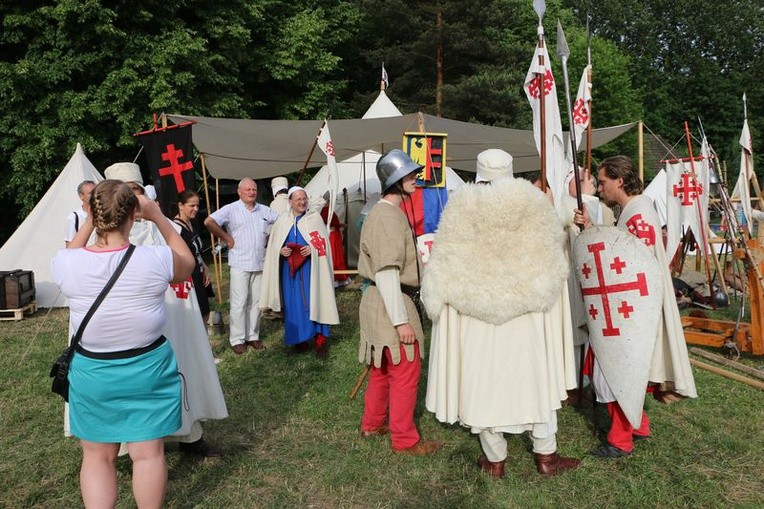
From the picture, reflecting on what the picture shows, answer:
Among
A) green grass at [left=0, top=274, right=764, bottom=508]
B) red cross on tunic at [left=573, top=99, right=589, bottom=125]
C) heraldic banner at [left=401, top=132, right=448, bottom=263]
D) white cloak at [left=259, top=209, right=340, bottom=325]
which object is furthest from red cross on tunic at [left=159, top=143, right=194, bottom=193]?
red cross on tunic at [left=573, top=99, right=589, bottom=125]

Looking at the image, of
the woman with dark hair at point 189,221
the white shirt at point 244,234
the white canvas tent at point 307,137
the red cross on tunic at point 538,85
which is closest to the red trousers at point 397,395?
the red cross on tunic at point 538,85

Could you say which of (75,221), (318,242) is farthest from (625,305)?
(75,221)

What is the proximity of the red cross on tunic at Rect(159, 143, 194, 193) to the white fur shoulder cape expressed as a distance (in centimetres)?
288

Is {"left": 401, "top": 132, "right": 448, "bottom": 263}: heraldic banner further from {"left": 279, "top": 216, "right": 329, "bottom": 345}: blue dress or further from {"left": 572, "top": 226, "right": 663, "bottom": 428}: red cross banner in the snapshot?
{"left": 572, "top": 226, "right": 663, "bottom": 428}: red cross banner

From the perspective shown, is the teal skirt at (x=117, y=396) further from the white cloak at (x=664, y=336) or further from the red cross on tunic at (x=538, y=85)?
the red cross on tunic at (x=538, y=85)

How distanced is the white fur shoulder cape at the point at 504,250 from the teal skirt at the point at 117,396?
1.36 metres

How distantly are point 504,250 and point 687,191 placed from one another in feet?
19.8

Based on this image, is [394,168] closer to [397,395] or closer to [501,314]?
[501,314]

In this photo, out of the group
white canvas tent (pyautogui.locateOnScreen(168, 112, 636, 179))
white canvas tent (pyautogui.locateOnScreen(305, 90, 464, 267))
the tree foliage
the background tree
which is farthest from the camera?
the background tree

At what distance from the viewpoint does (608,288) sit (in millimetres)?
2980

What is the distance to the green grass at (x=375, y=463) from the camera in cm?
290

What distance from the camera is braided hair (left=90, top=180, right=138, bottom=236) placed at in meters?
2.12

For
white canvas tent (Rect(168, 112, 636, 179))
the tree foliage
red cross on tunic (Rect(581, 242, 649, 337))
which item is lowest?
red cross on tunic (Rect(581, 242, 649, 337))

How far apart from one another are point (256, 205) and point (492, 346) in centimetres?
380
